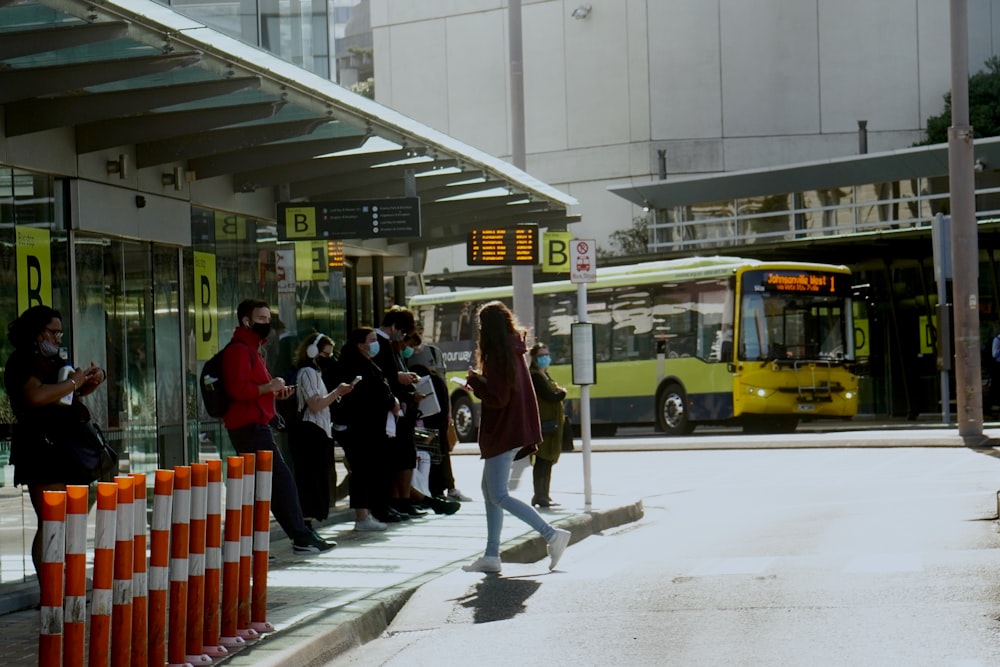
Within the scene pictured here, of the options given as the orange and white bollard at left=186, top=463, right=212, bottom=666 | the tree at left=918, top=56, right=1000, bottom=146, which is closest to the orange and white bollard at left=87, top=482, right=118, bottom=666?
the orange and white bollard at left=186, top=463, right=212, bottom=666

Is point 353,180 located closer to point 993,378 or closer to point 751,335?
point 751,335

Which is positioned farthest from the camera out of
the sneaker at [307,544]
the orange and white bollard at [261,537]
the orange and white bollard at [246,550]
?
the sneaker at [307,544]

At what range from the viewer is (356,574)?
10.7 metres

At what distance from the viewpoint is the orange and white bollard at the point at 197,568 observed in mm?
6953

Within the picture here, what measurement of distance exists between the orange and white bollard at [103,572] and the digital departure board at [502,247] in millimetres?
12362

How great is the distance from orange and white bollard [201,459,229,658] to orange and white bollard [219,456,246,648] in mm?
115

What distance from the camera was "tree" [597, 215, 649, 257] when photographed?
158 ft

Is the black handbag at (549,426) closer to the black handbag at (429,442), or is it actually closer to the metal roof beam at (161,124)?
the black handbag at (429,442)

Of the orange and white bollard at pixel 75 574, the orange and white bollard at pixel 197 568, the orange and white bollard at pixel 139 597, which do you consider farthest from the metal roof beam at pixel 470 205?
the orange and white bollard at pixel 75 574

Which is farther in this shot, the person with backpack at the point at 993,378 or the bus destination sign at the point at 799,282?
the person with backpack at the point at 993,378

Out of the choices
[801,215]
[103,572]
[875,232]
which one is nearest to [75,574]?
[103,572]

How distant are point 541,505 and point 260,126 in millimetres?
4725

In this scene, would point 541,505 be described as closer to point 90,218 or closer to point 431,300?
point 90,218

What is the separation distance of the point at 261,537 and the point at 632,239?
136 ft
